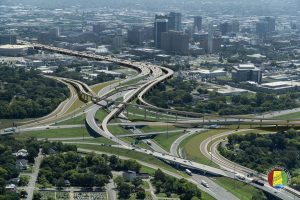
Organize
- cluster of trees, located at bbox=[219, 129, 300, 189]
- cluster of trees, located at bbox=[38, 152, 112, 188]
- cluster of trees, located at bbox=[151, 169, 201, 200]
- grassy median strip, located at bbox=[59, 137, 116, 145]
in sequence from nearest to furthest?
1. cluster of trees, located at bbox=[151, 169, 201, 200]
2. cluster of trees, located at bbox=[38, 152, 112, 188]
3. cluster of trees, located at bbox=[219, 129, 300, 189]
4. grassy median strip, located at bbox=[59, 137, 116, 145]

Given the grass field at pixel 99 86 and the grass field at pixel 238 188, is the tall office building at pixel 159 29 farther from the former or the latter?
the grass field at pixel 238 188

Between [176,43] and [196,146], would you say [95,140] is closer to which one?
[196,146]

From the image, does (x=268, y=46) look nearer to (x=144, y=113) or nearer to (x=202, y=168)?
(x=144, y=113)

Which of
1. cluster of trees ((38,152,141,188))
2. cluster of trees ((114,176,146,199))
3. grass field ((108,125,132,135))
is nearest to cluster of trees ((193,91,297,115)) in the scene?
grass field ((108,125,132,135))

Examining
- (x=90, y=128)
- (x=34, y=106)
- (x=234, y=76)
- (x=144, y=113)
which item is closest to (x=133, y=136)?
(x=90, y=128)

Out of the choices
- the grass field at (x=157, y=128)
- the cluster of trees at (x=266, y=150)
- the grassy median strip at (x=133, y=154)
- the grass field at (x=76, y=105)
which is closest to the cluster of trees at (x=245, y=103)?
the grass field at (x=157, y=128)

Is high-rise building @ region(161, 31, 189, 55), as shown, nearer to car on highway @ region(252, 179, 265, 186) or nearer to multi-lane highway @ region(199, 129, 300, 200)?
multi-lane highway @ region(199, 129, 300, 200)
